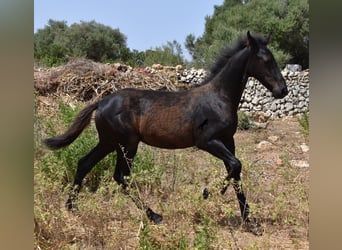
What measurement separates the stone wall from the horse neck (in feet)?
14.0

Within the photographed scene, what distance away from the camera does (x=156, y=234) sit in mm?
2363

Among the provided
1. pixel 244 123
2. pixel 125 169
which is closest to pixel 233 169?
pixel 125 169

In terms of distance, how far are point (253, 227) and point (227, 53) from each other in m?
1.19

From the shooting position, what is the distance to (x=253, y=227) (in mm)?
2768

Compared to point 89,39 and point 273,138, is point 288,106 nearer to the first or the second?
point 273,138

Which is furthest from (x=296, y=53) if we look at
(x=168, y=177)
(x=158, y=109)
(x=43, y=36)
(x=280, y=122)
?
(x=43, y=36)

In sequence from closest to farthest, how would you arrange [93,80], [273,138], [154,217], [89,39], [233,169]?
[233,169] < [154,217] < [273,138] < [93,80] < [89,39]

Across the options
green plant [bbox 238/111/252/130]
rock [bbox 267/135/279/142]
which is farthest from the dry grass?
green plant [bbox 238/111/252/130]

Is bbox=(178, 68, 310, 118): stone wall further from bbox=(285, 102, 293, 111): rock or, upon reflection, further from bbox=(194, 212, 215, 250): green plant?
bbox=(194, 212, 215, 250): green plant

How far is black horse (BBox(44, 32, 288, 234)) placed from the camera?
2711 millimetres

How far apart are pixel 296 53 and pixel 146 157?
559cm

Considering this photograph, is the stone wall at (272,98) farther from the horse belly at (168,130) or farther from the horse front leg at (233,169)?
the horse front leg at (233,169)

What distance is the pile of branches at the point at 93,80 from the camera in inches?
262
